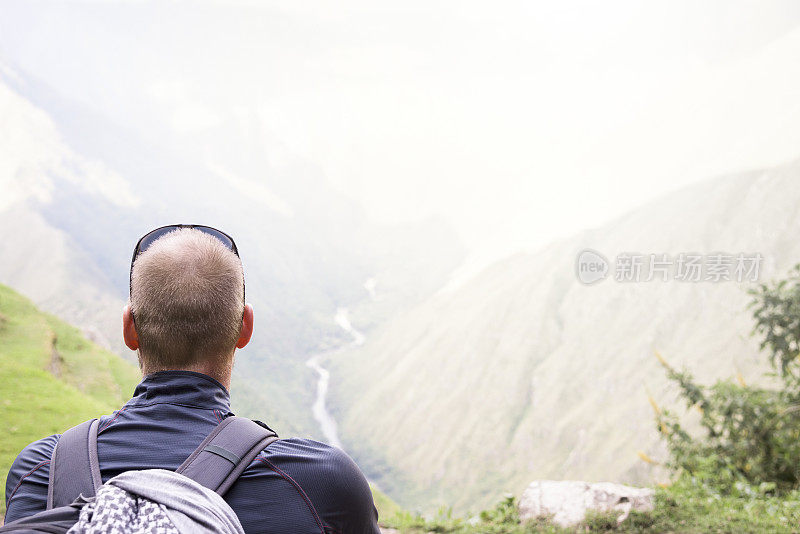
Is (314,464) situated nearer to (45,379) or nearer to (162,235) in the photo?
(162,235)

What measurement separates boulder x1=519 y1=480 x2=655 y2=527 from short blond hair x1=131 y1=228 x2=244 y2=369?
11.8ft

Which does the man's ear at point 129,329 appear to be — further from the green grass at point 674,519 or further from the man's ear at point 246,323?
the green grass at point 674,519

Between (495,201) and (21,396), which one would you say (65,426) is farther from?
(495,201)

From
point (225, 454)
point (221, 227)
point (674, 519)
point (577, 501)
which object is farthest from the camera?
point (221, 227)

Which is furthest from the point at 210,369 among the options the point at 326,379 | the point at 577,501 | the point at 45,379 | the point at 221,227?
the point at 221,227

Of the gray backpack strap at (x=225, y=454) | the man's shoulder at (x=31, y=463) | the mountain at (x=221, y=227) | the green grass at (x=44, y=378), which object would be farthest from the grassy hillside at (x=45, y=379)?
the mountain at (x=221, y=227)

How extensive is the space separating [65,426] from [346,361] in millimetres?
37817

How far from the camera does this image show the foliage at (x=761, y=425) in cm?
515

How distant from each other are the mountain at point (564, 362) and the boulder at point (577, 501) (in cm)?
1758

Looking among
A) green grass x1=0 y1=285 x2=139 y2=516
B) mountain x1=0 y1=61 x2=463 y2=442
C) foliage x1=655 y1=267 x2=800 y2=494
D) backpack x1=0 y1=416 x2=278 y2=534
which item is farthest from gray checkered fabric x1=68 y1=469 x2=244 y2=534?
mountain x1=0 y1=61 x2=463 y2=442

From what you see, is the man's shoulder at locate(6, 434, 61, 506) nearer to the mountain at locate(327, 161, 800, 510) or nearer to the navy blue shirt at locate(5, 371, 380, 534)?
the navy blue shirt at locate(5, 371, 380, 534)

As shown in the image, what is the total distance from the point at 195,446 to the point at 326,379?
127ft

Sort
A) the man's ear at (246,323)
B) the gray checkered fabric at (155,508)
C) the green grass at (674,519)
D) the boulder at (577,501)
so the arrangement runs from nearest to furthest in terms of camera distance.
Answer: the gray checkered fabric at (155,508) → the man's ear at (246,323) → the green grass at (674,519) → the boulder at (577,501)

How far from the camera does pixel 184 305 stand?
94 centimetres
